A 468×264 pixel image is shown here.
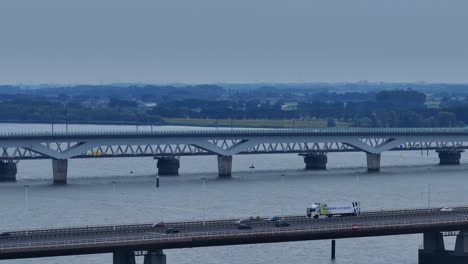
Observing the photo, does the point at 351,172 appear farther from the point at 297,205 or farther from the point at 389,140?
the point at 297,205

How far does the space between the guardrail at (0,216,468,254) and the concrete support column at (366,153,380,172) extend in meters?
48.2

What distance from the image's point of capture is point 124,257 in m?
54.5

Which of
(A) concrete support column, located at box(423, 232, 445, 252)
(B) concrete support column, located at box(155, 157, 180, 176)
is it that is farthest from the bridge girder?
(A) concrete support column, located at box(423, 232, 445, 252)

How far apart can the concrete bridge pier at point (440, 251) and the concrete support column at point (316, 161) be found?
162 ft

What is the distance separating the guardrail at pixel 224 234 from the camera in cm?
5328

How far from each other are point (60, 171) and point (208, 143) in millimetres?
13602

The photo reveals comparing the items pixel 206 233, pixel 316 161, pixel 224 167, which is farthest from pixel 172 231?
pixel 316 161

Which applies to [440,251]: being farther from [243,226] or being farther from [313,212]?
[243,226]

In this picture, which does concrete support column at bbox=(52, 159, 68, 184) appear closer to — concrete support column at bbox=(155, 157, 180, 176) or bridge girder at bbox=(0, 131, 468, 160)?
bridge girder at bbox=(0, 131, 468, 160)

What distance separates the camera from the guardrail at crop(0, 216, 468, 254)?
53281 mm

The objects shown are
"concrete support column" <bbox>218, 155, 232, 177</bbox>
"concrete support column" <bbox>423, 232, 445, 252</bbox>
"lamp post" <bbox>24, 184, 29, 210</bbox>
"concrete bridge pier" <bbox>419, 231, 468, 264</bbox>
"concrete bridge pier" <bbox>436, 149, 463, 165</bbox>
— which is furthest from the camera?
"concrete bridge pier" <bbox>436, 149, 463, 165</bbox>

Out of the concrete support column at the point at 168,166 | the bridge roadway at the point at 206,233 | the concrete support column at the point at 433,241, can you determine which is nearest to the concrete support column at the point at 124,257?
the bridge roadway at the point at 206,233

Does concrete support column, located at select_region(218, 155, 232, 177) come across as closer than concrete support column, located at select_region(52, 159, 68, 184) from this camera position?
No

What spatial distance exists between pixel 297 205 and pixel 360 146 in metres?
34.7
